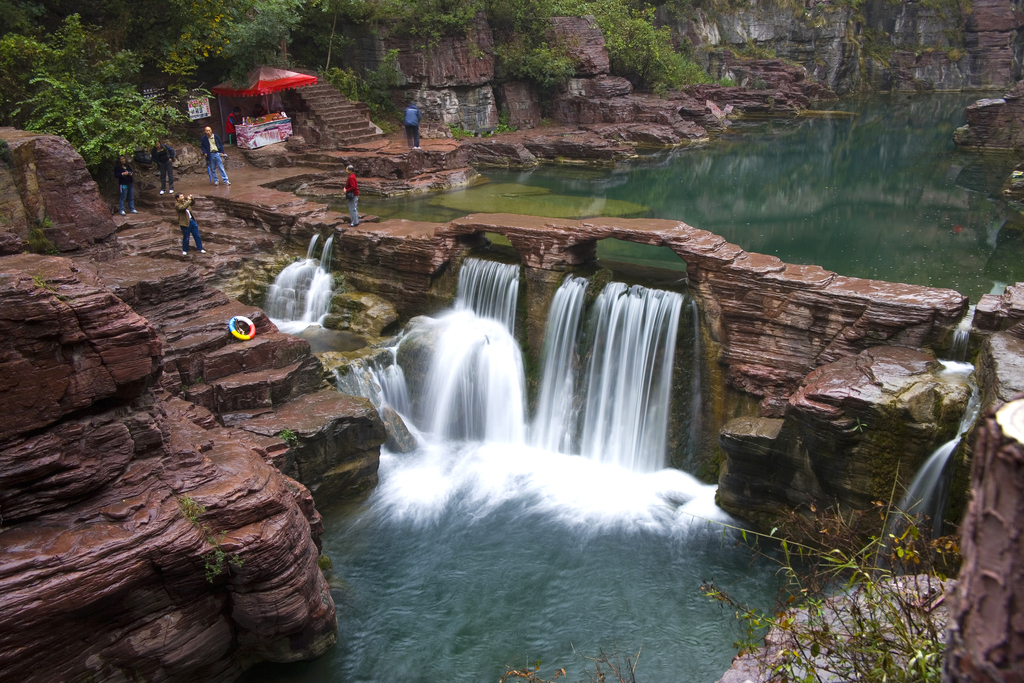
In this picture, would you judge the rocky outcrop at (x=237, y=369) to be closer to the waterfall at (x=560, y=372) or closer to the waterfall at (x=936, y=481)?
the waterfall at (x=560, y=372)

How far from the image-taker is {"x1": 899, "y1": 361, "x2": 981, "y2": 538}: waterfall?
8273 mm

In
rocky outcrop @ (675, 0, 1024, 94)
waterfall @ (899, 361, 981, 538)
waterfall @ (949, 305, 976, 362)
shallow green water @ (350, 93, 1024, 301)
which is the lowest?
waterfall @ (899, 361, 981, 538)

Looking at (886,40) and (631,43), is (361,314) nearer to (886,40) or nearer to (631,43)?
(631,43)

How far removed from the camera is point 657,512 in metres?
10.7

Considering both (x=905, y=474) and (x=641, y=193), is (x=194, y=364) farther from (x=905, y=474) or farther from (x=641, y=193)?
(x=641, y=193)

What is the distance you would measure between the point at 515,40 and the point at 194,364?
22856 millimetres

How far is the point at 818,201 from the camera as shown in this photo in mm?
21156

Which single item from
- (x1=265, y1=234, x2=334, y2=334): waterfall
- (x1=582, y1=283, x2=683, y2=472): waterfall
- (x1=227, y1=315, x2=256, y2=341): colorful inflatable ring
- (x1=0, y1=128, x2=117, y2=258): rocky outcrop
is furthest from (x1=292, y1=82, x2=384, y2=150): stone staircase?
(x1=582, y1=283, x2=683, y2=472): waterfall

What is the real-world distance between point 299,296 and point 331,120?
10.8 m

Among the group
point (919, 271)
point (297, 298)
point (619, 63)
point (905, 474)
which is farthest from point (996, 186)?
point (297, 298)

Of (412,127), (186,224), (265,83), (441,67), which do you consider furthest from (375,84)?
(186,224)

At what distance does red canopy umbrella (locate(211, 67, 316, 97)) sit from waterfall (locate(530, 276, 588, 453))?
46.0 ft

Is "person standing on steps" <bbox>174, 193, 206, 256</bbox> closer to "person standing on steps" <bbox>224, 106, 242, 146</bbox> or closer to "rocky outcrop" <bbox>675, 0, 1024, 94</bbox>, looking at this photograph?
"person standing on steps" <bbox>224, 106, 242, 146</bbox>

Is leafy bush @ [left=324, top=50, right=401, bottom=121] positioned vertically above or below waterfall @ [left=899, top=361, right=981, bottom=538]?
above
